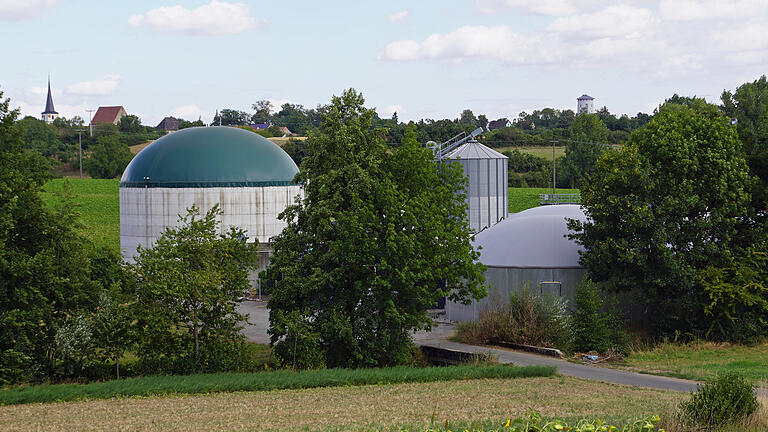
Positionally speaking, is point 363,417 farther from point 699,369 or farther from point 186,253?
point 699,369

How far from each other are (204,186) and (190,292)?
22.2m

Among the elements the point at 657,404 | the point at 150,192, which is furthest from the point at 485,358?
the point at 150,192

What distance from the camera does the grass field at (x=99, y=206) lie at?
66.4 metres

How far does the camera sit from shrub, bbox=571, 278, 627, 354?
30733 millimetres

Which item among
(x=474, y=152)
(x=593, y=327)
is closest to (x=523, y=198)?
(x=474, y=152)

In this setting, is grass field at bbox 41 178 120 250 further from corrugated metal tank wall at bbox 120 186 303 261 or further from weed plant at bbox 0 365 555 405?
weed plant at bbox 0 365 555 405

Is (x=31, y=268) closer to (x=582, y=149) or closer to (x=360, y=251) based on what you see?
(x=360, y=251)

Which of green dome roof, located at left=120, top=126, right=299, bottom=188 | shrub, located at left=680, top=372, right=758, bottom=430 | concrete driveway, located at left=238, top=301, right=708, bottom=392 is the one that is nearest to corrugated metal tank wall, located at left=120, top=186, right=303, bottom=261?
green dome roof, located at left=120, top=126, right=299, bottom=188

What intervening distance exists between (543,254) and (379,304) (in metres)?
11.0

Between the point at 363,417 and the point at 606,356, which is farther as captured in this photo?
the point at 606,356

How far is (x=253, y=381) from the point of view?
76.6 feet

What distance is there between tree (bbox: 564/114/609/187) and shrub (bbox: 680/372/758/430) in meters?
86.8

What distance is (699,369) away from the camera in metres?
27.1

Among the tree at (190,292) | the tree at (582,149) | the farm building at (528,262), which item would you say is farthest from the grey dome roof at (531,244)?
the tree at (582,149)
